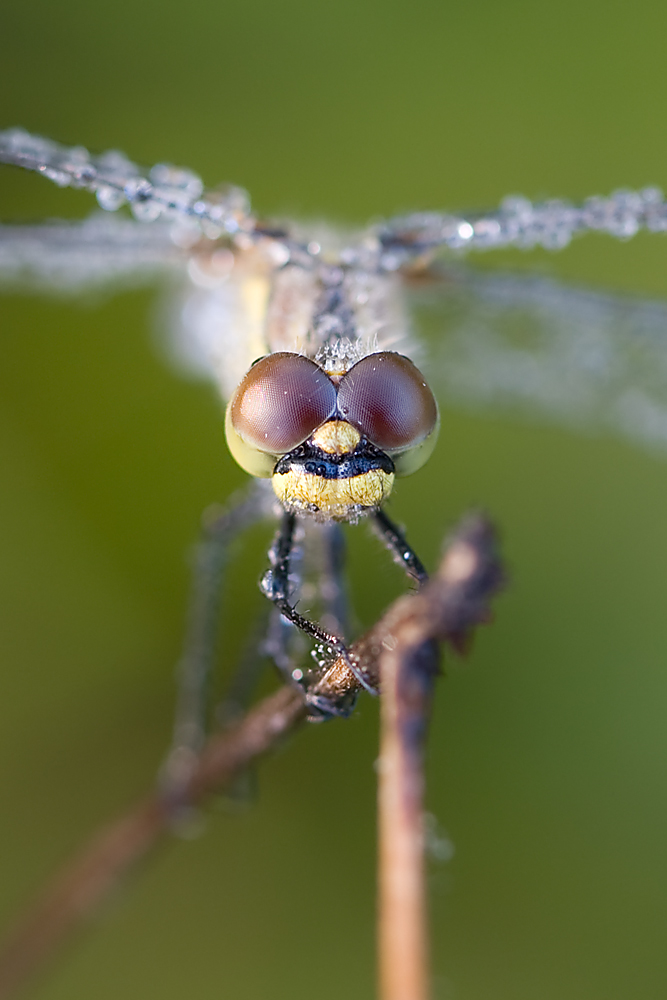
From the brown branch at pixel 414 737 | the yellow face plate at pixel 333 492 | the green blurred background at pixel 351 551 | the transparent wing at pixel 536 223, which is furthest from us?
the green blurred background at pixel 351 551

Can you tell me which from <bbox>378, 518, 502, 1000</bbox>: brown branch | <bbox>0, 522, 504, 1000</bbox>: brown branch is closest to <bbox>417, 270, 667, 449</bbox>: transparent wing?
<bbox>0, 522, 504, 1000</bbox>: brown branch

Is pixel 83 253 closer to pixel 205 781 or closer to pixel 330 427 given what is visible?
pixel 330 427

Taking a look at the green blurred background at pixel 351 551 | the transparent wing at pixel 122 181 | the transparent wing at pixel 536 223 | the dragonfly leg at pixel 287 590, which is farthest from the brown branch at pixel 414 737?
the transparent wing at pixel 536 223

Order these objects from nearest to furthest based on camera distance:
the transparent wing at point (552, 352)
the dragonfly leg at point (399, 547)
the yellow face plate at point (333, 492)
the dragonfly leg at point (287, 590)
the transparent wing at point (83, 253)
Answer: the dragonfly leg at point (287, 590) → the yellow face plate at point (333, 492) → the dragonfly leg at point (399, 547) → the transparent wing at point (83, 253) → the transparent wing at point (552, 352)

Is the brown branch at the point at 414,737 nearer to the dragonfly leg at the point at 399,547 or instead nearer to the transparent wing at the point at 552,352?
the dragonfly leg at the point at 399,547

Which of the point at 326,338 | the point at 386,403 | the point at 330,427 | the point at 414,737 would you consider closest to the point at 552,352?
the point at 326,338

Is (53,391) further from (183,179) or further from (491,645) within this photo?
(491,645)
